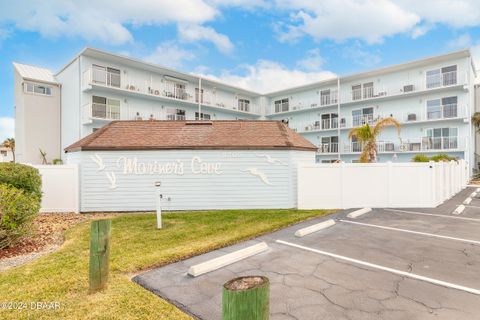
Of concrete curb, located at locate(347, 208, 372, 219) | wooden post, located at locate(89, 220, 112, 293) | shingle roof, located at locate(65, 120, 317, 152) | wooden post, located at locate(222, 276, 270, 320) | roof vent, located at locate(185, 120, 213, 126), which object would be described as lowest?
concrete curb, located at locate(347, 208, 372, 219)

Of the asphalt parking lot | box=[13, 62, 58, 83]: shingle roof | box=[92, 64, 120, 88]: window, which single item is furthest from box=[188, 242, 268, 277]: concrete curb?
box=[13, 62, 58, 83]: shingle roof

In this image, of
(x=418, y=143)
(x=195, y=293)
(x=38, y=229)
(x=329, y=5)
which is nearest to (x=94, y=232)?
(x=195, y=293)

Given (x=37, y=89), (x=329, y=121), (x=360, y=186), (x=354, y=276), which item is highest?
(x=37, y=89)

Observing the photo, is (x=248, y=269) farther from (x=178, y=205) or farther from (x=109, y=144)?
(x=109, y=144)

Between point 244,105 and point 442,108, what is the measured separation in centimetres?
2072

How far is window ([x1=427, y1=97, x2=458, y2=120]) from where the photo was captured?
2457 cm

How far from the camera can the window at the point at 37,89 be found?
2252 centimetres

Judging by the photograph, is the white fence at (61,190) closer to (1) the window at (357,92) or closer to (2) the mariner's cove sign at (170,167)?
(2) the mariner's cove sign at (170,167)

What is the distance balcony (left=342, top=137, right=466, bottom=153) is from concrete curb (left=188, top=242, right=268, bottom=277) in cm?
2245

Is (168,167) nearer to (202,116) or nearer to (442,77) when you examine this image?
(202,116)

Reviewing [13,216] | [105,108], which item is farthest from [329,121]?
[13,216]

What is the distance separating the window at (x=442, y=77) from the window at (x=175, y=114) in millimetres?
24223

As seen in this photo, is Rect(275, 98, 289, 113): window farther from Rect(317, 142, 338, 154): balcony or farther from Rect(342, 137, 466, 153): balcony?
Rect(342, 137, 466, 153): balcony

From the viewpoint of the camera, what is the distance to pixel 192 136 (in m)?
12.0
